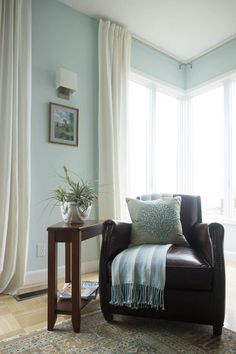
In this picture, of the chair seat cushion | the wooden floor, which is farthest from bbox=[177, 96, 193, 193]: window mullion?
the chair seat cushion

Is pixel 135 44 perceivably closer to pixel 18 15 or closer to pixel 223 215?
pixel 18 15

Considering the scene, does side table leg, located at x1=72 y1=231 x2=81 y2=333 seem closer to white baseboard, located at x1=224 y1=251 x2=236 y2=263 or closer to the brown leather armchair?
the brown leather armchair

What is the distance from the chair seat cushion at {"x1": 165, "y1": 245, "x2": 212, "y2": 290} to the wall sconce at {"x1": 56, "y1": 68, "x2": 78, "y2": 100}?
1934mm

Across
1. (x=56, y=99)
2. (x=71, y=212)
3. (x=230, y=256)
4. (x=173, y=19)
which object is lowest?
(x=230, y=256)

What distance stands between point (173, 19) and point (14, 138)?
2.26m

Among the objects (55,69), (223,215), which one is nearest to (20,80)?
(55,69)

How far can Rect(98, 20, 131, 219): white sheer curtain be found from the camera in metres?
2.97

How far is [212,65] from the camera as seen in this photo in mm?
3730

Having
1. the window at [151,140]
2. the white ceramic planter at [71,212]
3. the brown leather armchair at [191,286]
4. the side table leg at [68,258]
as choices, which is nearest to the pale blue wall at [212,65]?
the window at [151,140]

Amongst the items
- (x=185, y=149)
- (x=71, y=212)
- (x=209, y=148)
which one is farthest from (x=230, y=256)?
(x=71, y=212)

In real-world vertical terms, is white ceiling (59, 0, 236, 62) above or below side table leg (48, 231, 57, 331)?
above

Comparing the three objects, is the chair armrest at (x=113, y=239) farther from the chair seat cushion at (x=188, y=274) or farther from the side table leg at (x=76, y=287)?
the chair seat cushion at (x=188, y=274)

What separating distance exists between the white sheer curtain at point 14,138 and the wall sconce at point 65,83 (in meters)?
0.32

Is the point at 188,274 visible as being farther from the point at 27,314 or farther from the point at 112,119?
the point at 112,119
